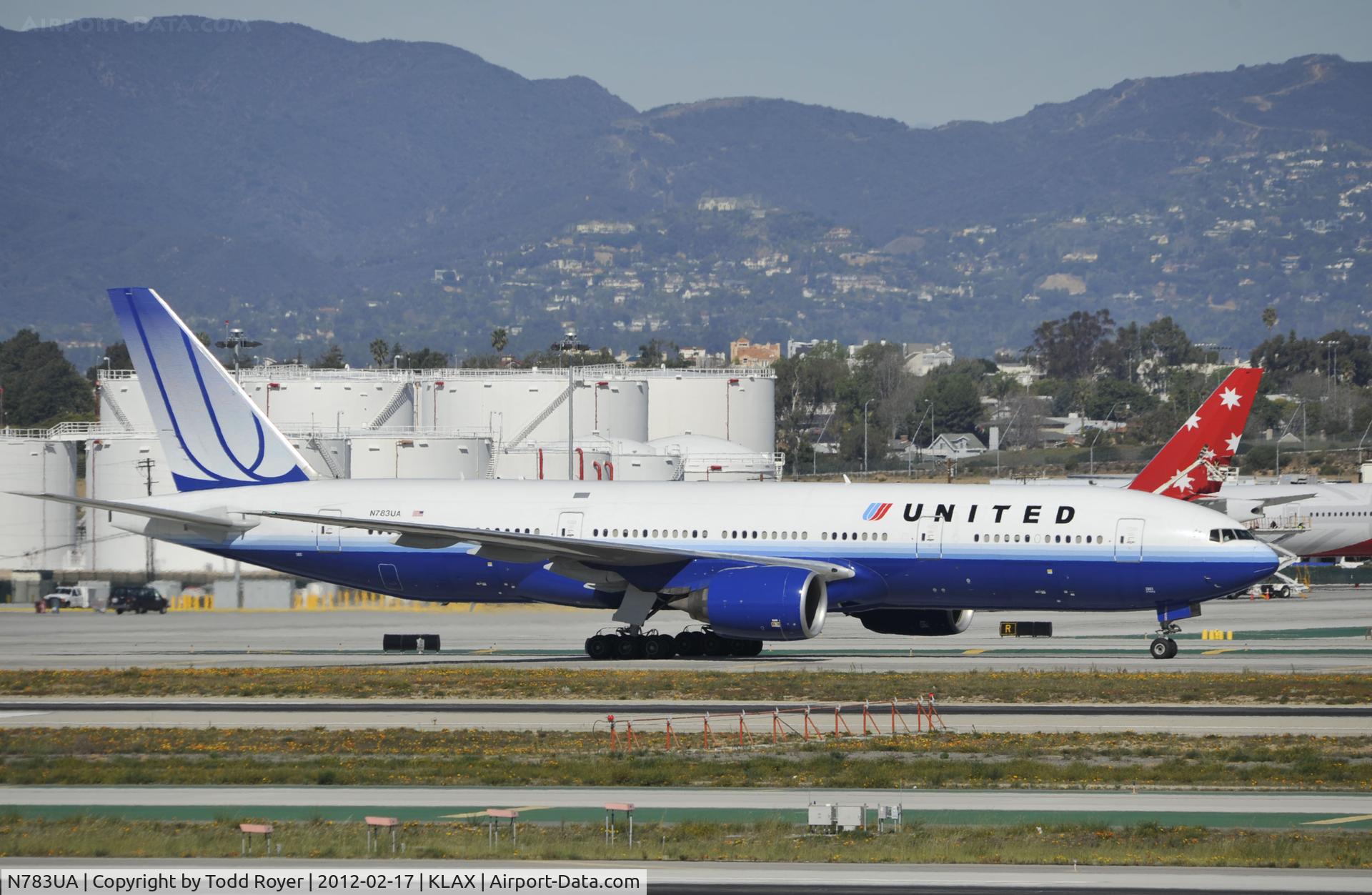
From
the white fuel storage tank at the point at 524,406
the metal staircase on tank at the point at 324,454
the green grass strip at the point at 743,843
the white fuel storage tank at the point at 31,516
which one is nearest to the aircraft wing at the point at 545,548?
the green grass strip at the point at 743,843

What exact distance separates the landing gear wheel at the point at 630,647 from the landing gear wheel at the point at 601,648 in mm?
154

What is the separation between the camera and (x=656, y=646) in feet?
141

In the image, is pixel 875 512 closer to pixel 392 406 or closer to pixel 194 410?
pixel 194 410

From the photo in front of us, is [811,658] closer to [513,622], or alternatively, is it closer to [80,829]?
[513,622]

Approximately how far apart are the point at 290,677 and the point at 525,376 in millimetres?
71836

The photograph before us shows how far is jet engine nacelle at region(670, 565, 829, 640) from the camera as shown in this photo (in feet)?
129

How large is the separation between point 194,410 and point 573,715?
64.7 feet

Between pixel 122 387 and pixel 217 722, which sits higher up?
pixel 122 387

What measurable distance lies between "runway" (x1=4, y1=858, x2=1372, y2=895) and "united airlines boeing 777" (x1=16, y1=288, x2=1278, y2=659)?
66.9 feet

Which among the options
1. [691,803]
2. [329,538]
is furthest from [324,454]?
[691,803]

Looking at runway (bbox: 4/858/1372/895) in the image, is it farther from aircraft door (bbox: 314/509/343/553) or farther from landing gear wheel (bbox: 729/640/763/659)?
aircraft door (bbox: 314/509/343/553)

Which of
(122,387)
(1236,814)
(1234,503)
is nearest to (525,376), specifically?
(122,387)

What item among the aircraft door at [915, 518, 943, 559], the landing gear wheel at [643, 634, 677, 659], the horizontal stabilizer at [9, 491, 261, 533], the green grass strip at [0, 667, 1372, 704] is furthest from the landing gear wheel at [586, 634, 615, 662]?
the horizontal stabilizer at [9, 491, 261, 533]

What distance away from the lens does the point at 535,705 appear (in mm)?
33469
